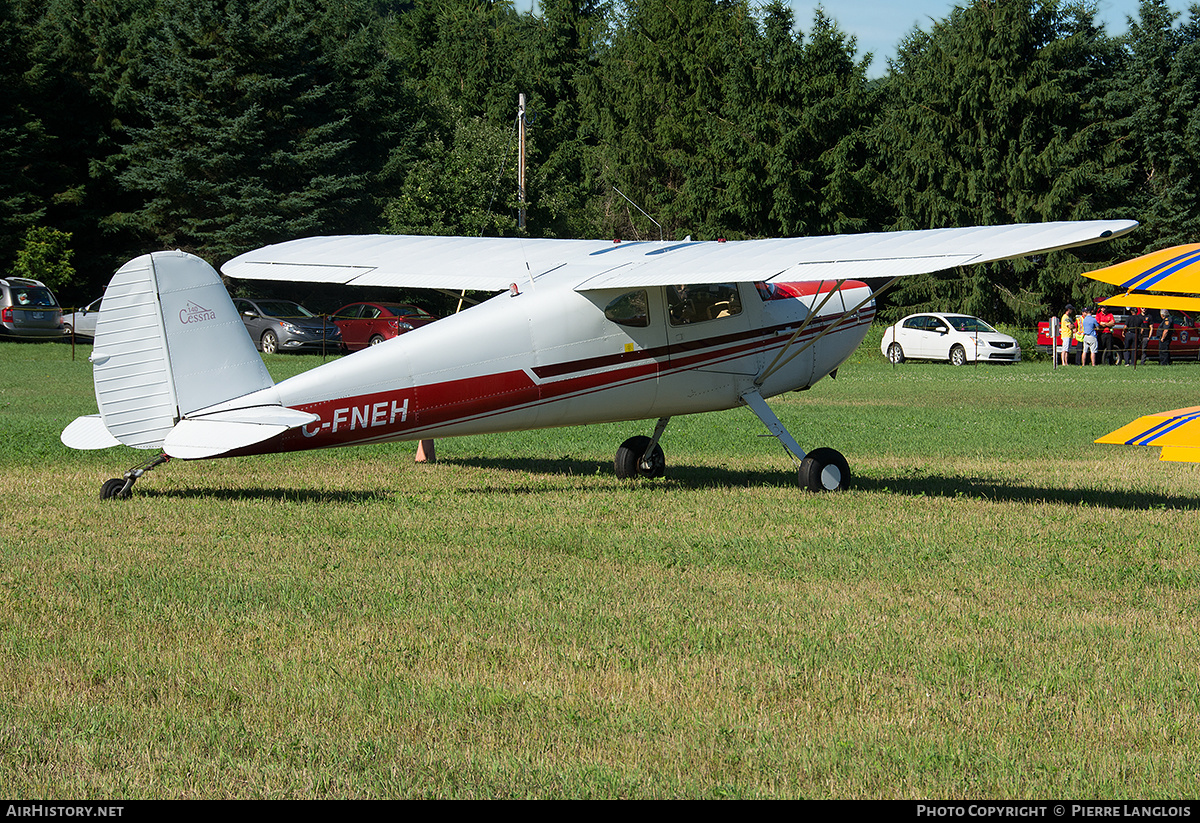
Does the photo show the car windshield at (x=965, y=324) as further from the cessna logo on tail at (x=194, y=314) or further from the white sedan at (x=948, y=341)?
the cessna logo on tail at (x=194, y=314)

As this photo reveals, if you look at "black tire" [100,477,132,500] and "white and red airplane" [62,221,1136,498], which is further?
"black tire" [100,477,132,500]

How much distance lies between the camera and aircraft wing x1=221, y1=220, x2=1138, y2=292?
9.27 m

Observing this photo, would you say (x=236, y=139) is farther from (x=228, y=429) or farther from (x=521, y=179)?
(x=228, y=429)

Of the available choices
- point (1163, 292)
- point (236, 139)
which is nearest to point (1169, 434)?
point (1163, 292)

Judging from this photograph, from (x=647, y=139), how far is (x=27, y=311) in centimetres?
3118

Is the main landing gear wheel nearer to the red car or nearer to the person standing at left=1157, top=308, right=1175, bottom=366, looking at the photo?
the red car

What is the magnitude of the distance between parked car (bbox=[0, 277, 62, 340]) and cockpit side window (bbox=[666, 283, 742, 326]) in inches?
1198

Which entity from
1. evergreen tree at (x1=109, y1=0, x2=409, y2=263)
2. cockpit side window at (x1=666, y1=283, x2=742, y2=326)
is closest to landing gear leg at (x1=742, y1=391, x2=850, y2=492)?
cockpit side window at (x1=666, y1=283, x2=742, y2=326)

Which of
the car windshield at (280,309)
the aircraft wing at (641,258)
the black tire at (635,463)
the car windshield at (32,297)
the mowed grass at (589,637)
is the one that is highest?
the car windshield at (32,297)

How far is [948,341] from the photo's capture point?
37219 millimetres

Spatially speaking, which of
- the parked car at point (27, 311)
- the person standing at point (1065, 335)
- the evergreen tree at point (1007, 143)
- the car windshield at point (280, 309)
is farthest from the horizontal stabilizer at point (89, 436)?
the evergreen tree at point (1007, 143)

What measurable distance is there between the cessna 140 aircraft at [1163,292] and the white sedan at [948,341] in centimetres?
2762

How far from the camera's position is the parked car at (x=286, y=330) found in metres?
35.8

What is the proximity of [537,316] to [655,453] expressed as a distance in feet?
7.93
